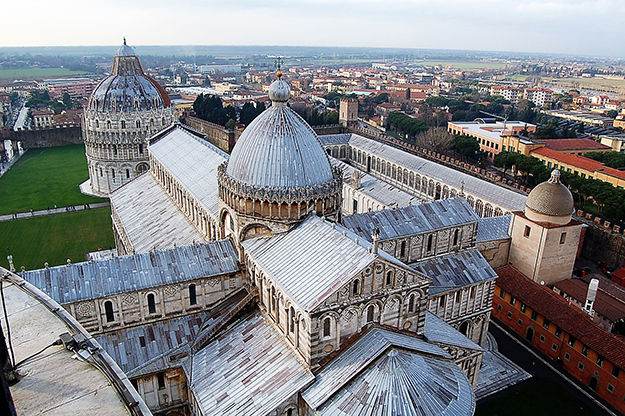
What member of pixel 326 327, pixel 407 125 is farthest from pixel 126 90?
pixel 326 327

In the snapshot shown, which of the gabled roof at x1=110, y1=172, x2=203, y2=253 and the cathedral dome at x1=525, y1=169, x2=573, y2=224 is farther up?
the cathedral dome at x1=525, y1=169, x2=573, y2=224

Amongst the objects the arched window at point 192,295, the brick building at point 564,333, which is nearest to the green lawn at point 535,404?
the brick building at point 564,333

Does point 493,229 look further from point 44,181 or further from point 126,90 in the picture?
point 44,181

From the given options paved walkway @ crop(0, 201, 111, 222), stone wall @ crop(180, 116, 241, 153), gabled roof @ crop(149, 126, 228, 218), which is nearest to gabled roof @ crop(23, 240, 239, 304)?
gabled roof @ crop(149, 126, 228, 218)

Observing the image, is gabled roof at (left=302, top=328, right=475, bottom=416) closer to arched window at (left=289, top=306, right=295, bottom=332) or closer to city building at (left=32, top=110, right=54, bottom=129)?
arched window at (left=289, top=306, right=295, bottom=332)

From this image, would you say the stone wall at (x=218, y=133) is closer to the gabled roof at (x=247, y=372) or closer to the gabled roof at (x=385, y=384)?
Answer: the gabled roof at (x=247, y=372)

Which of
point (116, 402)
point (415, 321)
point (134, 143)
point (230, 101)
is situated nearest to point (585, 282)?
point (415, 321)
